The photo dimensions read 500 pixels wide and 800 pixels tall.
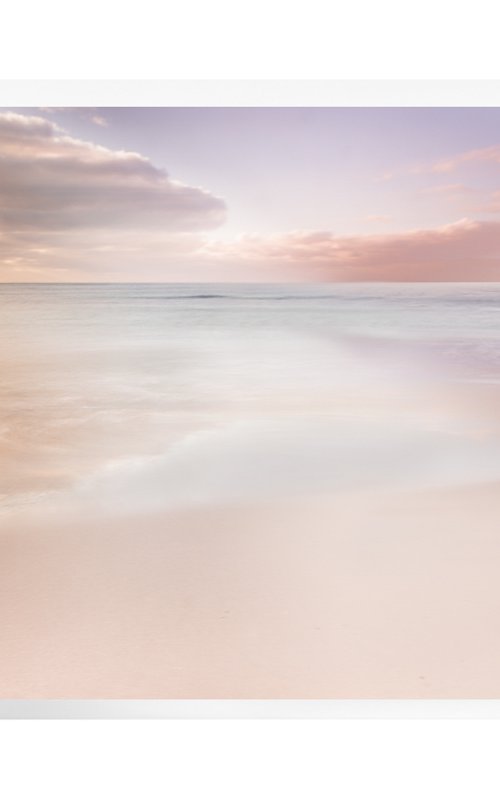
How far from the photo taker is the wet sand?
1280 millimetres

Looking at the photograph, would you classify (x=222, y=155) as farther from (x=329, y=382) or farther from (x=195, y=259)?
(x=329, y=382)

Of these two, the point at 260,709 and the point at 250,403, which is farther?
the point at 250,403

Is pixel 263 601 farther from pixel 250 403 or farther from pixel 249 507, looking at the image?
pixel 250 403

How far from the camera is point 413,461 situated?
1.95m

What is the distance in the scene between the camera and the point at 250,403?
224 centimetres

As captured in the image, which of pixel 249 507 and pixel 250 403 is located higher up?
pixel 250 403

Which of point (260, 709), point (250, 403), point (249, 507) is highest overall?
point (250, 403)
